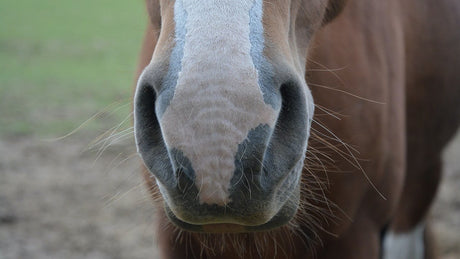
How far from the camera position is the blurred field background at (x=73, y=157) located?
459 cm

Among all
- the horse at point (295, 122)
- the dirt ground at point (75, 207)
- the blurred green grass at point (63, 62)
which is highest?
the horse at point (295, 122)

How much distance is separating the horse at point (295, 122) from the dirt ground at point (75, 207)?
1.47 m

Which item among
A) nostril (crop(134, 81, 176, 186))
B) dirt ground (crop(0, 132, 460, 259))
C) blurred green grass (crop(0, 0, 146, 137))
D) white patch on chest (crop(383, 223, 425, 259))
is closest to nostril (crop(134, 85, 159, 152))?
nostril (crop(134, 81, 176, 186))

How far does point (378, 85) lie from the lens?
266 centimetres

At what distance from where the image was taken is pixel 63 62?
9734 mm

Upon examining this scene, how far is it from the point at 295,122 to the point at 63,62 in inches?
336

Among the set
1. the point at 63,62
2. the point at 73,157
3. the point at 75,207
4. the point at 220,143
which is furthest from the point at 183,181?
the point at 63,62

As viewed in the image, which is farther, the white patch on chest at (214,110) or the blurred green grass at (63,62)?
the blurred green grass at (63,62)

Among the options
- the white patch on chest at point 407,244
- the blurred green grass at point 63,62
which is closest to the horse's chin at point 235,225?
the white patch on chest at point 407,244

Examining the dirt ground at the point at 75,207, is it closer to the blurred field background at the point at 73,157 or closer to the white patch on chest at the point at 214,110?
the blurred field background at the point at 73,157

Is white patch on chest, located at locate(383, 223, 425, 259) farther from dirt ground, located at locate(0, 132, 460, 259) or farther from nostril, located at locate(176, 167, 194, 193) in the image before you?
nostril, located at locate(176, 167, 194, 193)

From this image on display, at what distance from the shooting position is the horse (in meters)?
1.49

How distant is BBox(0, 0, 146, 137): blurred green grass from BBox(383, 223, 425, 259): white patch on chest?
6.89 feet

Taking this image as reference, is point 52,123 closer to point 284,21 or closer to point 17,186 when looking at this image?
point 17,186
